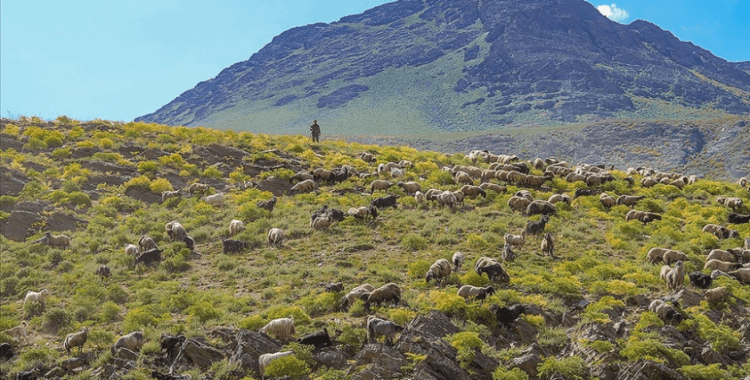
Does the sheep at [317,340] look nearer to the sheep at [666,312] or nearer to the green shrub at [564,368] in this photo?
the green shrub at [564,368]

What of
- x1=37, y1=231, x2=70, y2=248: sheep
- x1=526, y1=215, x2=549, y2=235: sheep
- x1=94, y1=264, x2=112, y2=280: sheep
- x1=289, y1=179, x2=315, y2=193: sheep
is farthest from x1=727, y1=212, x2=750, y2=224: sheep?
x1=37, y1=231, x2=70, y2=248: sheep

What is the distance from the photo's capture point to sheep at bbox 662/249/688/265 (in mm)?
24234

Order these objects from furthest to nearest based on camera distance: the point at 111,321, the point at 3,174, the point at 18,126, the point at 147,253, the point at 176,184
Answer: the point at 18,126
the point at 176,184
the point at 3,174
the point at 147,253
the point at 111,321

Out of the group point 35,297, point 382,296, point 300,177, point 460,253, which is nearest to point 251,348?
point 382,296

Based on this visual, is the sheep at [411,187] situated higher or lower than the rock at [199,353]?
higher

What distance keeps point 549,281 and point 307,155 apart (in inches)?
1062

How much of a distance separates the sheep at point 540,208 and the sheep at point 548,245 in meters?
6.33

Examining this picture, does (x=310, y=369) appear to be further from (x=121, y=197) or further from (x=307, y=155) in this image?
(x=307, y=155)

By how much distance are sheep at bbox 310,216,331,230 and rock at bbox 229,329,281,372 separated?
490 inches

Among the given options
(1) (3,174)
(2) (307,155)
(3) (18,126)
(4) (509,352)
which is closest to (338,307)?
(4) (509,352)

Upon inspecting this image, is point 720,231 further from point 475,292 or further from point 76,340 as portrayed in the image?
point 76,340

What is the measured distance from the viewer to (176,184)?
37000 millimetres

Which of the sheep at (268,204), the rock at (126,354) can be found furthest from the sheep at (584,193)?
the rock at (126,354)

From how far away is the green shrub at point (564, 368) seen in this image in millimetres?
16328
